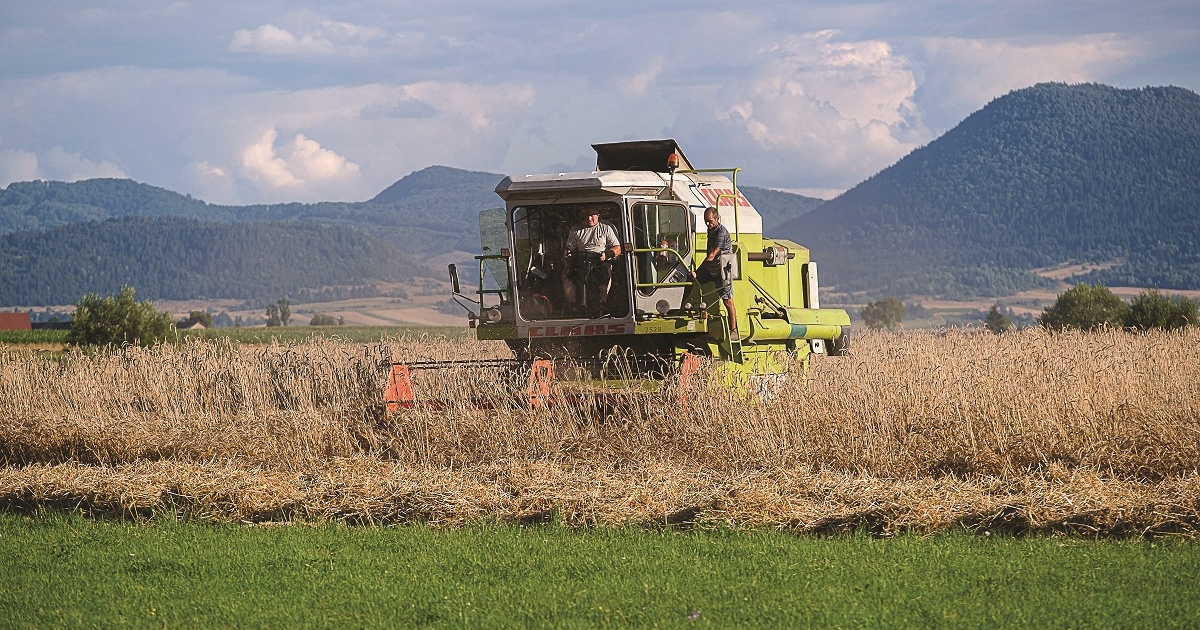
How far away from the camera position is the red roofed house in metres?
61.3

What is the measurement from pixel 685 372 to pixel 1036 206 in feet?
564

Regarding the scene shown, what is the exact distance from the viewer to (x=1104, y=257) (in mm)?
155250

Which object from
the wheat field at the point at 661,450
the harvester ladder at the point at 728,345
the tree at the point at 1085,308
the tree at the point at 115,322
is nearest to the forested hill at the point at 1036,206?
the tree at the point at 1085,308

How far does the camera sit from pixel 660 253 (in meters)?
13.0

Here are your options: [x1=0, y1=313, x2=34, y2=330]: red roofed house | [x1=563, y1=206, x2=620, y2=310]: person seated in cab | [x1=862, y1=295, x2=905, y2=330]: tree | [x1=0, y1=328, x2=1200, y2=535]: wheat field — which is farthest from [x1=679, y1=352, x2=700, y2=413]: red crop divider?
[x1=862, y1=295, x2=905, y2=330]: tree

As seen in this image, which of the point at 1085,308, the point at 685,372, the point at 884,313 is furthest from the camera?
the point at 884,313

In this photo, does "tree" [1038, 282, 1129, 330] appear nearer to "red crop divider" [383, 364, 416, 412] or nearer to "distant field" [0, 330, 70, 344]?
"red crop divider" [383, 364, 416, 412]

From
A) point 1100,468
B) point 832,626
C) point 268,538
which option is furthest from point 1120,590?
point 268,538

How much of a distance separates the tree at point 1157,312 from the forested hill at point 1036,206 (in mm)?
122280

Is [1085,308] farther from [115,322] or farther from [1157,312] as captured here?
[115,322]

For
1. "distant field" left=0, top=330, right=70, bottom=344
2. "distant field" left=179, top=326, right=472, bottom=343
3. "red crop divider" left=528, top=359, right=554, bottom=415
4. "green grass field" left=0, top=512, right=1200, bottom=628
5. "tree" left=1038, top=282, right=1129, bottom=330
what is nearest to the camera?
"green grass field" left=0, top=512, right=1200, bottom=628

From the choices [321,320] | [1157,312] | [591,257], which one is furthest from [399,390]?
[321,320]

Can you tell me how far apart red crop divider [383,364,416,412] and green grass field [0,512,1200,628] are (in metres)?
2.97

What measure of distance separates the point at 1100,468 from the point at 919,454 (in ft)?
4.49
